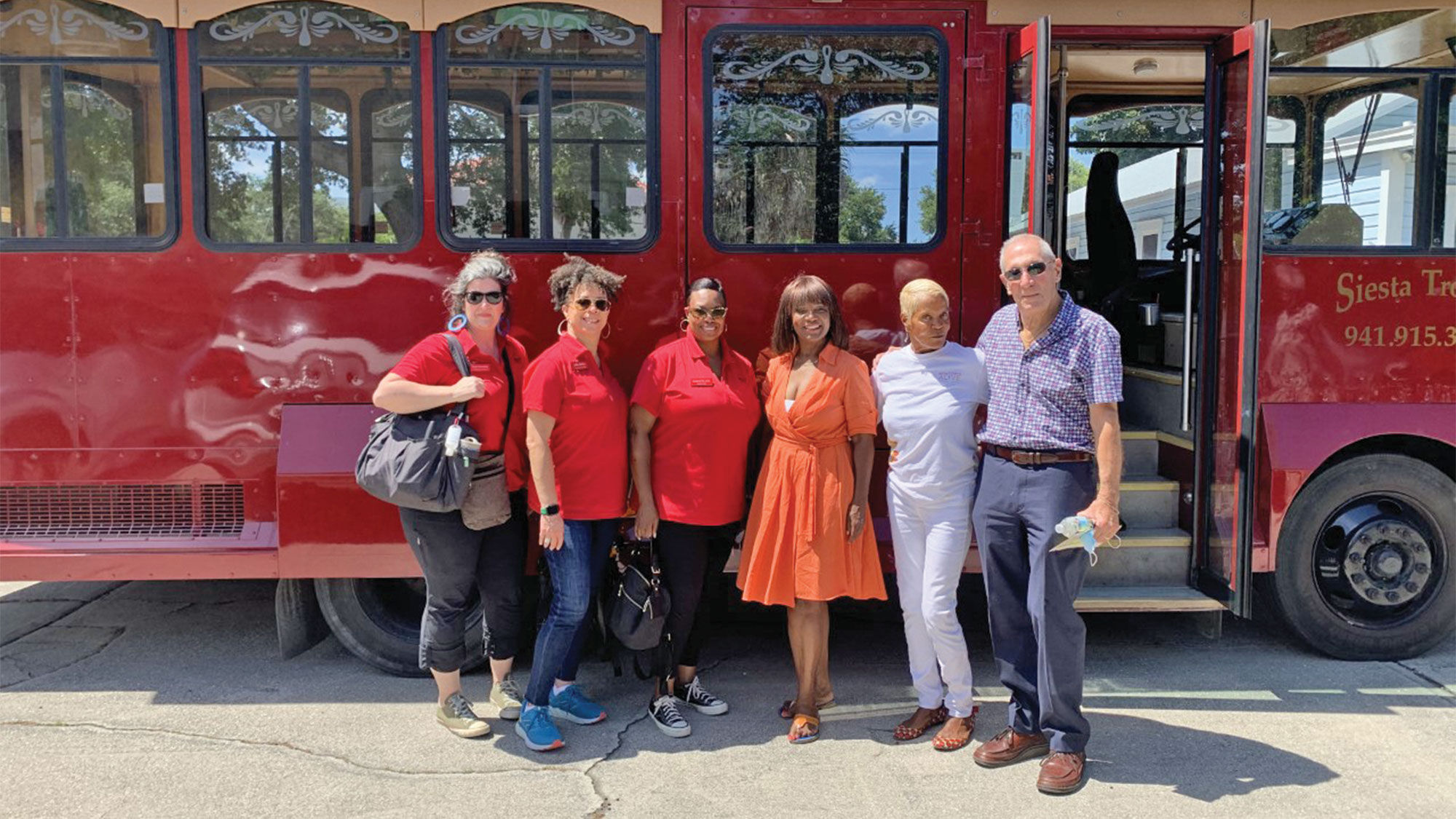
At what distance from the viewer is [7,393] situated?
4.21 m

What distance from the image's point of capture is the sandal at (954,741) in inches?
146

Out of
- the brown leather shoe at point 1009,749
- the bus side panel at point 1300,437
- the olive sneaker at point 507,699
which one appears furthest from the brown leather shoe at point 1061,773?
the olive sneaker at point 507,699

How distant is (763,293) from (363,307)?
1.57m

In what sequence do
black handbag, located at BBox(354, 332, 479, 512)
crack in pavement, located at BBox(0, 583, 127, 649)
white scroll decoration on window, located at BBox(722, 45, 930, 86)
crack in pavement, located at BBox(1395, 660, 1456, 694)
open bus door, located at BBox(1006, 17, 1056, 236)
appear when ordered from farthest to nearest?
crack in pavement, located at BBox(0, 583, 127, 649), crack in pavement, located at BBox(1395, 660, 1456, 694), white scroll decoration on window, located at BBox(722, 45, 930, 86), open bus door, located at BBox(1006, 17, 1056, 236), black handbag, located at BBox(354, 332, 479, 512)

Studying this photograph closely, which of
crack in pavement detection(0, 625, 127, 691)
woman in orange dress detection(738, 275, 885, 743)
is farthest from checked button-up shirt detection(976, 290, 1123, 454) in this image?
crack in pavement detection(0, 625, 127, 691)

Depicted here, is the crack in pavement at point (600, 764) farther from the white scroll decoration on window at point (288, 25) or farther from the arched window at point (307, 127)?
the white scroll decoration on window at point (288, 25)

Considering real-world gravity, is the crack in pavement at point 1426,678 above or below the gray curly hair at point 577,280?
below

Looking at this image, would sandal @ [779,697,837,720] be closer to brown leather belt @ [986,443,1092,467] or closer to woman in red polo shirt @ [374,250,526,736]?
woman in red polo shirt @ [374,250,526,736]

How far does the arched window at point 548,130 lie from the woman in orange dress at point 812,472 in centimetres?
93

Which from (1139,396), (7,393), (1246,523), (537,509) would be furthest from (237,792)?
(1139,396)

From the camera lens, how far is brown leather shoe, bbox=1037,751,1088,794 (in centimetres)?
340

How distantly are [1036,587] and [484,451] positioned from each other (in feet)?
6.11

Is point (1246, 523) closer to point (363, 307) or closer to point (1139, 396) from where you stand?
point (1139, 396)

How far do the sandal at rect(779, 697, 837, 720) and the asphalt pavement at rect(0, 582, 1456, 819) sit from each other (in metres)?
0.03
